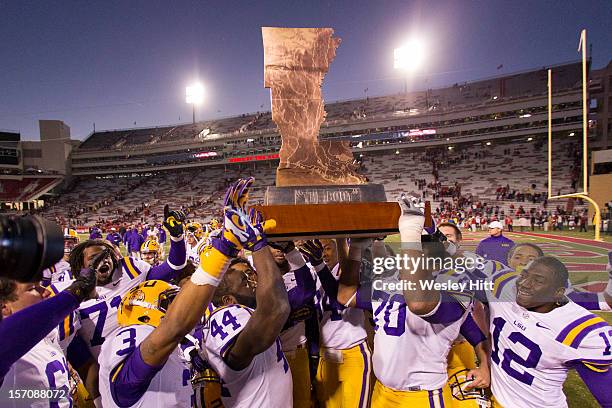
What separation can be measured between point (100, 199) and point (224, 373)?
51.7 meters

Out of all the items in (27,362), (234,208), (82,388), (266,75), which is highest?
(266,75)

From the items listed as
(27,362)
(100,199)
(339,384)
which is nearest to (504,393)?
(339,384)

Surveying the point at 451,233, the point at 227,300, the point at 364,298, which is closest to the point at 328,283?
the point at 364,298

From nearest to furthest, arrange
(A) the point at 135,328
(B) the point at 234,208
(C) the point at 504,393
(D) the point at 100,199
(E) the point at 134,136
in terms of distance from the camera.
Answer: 1. (B) the point at 234,208
2. (A) the point at 135,328
3. (C) the point at 504,393
4. (D) the point at 100,199
5. (E) the point at 134,136

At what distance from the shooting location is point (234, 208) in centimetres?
176

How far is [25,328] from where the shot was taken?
1432 mm

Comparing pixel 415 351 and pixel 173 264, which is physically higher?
pixel 173 264

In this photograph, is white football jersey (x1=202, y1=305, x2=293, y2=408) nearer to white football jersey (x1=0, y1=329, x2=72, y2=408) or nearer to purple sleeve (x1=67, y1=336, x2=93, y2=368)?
white football jersey (x1=0, y1=329, x2=72, y2=408)

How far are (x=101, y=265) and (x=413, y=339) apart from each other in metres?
2.92

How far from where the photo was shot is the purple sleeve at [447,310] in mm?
2209

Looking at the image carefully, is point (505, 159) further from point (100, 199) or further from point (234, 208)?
point (100, 199)

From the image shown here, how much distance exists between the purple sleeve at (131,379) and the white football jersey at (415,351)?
5.22 feet

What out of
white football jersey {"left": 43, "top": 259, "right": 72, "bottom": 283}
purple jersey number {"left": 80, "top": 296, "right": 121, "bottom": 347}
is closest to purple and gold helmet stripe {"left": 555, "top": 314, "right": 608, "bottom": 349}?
purple jersey number {"left": 80, "top": 296, "right": 121, "bottom": 347}

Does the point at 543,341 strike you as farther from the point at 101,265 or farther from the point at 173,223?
the point at 101,265
